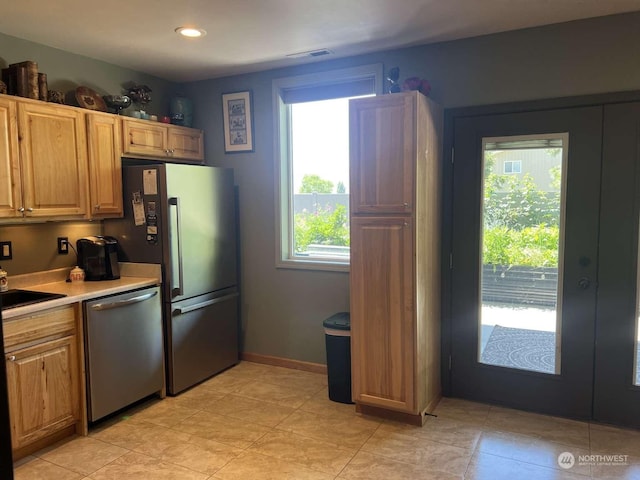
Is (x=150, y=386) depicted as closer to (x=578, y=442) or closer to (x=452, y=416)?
(x=452, y=416)

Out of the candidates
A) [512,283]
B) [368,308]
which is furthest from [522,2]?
[368,308]

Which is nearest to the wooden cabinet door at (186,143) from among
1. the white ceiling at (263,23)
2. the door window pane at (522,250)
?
the white ceiling at (263,23)

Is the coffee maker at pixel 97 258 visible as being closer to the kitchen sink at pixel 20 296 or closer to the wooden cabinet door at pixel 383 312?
the kitchen sink at pixel 20 296

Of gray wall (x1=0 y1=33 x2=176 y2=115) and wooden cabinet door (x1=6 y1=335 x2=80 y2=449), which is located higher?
gray wall (x1=0 y1=33 x2=176 y2=115)

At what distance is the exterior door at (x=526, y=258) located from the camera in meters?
2.99

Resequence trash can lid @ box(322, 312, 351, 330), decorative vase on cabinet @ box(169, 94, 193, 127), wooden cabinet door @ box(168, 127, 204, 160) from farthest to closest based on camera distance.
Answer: decorative vase on cabinet @ box(169, 94, 193, 127) → wooden cabinet door @ box(168, 127, 204, 160) → trash can lid @ box(322, 312, 351, 330)

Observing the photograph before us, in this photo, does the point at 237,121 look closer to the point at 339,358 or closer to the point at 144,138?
the point at 144,138

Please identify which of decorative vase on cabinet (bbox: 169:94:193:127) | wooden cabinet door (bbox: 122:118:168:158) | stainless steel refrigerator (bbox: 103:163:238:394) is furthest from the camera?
decorative vase on cabinet (bbox: 169:94:193:127)

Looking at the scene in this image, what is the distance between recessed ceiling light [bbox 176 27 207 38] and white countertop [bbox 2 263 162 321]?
1.59 metres

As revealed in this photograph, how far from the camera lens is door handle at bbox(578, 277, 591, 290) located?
2988 mm

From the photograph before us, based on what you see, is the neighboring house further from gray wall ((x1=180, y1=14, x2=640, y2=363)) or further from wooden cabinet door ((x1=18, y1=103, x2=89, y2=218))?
wooden cabinet door ((x1=18, y1=103, x2=89, y2=218))

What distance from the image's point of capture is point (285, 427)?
3.04m

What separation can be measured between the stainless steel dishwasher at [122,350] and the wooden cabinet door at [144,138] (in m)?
1.10

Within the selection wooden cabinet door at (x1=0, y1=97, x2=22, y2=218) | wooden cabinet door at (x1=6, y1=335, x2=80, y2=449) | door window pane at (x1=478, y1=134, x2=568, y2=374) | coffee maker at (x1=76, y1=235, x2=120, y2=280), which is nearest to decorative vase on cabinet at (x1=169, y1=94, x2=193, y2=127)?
coffee maker at (x1=76, y1=235, x2=120, y2=280)
